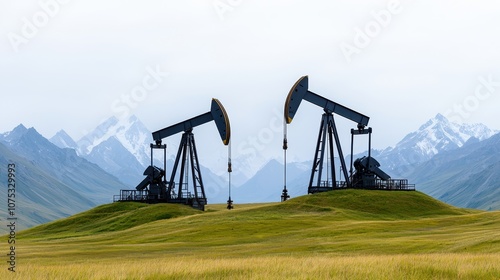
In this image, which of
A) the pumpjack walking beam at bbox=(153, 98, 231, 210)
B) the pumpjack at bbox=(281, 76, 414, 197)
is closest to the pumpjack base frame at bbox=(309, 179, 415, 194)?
the pumpjack at bbox=(281, 76, 414, 197)

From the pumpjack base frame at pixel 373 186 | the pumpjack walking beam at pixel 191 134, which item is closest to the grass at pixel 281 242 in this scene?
the pumpjack base frame at pixel 373 186

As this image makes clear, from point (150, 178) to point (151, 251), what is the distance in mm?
54203

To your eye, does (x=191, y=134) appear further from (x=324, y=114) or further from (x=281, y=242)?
(x=281, y=242)

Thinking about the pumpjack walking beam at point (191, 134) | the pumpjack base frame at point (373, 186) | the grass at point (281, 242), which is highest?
the pumpjack walking beam at point (191, 134)

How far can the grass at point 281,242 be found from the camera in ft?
76.2

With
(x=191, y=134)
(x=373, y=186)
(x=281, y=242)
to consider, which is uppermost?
(x=191, y=134)

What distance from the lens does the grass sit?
76.2 ft

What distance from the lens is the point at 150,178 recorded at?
328 ft

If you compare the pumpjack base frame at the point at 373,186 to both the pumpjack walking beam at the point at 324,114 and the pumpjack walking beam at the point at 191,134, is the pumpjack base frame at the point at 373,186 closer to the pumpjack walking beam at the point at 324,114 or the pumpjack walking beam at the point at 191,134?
the pumpjack walking beam at the point at 324,114

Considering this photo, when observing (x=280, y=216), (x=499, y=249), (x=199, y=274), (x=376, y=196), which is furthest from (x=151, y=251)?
(x=376, y=196)

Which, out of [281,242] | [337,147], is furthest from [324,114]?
[281,242]

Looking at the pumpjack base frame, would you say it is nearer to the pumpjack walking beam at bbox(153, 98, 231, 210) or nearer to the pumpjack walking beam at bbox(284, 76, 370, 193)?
the pumpjack walking beam at bbox(284, 76, 370, 193)

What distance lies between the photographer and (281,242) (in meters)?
51.2

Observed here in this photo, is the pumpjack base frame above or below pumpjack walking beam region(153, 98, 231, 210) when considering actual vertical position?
below
